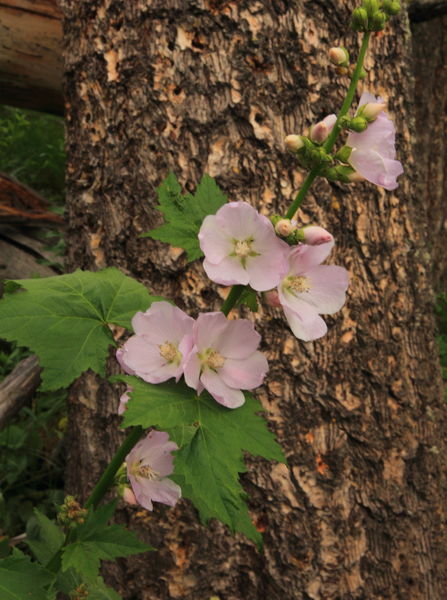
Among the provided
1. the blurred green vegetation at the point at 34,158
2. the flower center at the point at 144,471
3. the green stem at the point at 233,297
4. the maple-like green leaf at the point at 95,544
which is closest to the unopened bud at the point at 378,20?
the green stem at the point at 233,297

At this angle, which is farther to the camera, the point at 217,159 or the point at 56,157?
the point at 56,157

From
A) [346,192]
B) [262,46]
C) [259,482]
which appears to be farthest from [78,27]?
[259,482]

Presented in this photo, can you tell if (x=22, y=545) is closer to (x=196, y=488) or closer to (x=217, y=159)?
(x=217, y=159)

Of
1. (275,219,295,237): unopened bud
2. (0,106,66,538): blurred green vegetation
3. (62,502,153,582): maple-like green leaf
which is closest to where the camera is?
(275,219,295,237): unopened bud

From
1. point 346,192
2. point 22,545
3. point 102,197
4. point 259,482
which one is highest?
point 346,192

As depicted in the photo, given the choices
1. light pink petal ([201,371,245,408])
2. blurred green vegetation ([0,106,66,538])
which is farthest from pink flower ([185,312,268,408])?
blurred green vegetation ([0,106,66,538])

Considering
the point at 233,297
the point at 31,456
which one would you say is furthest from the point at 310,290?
A: the point at 31,456

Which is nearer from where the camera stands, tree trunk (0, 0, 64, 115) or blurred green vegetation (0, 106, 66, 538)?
blurred green vegetation (0, 106, 66, 538)

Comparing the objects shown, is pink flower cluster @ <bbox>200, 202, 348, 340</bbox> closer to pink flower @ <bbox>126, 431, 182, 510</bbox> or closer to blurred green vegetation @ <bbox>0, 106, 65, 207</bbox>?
pink flower @ <bbox>126, 431, 182, 510</bbox>
